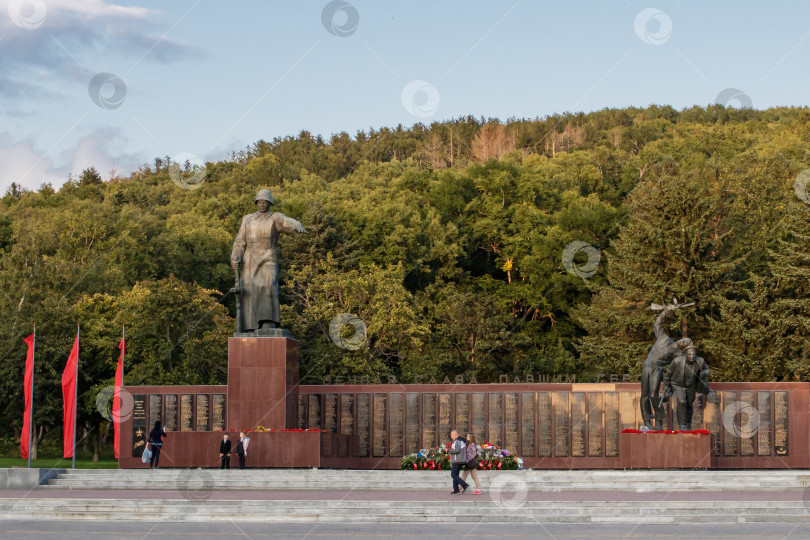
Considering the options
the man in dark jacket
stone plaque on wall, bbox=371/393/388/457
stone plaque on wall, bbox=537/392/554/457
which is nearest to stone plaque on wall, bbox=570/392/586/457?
stone plaque on wall, bbox=537/392/554/457

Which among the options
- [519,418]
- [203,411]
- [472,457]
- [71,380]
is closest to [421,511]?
[472,457]

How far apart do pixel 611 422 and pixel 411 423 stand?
14.9 feet

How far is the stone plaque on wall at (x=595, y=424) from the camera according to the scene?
23906mm

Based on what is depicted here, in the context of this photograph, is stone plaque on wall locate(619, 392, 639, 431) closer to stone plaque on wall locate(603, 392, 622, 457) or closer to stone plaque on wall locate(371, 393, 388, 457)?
stone plaque on wall locate(603, 392, 622, 457)

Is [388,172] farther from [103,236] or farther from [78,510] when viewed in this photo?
[78,510]

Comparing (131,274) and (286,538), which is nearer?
(286,538)

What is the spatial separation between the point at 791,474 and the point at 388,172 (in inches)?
1718

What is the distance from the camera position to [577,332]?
4644 cm

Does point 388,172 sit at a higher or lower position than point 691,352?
higher

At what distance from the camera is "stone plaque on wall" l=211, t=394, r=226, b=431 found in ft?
79.0

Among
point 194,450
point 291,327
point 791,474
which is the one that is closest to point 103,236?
point 291,327

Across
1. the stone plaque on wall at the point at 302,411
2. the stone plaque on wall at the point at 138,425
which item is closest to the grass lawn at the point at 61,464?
the stone plaque on wall at the point at 138,425

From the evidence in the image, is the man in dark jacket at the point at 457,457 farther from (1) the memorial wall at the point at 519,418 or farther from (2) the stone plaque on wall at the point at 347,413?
(2) the stone plaque on wall at the point at 347,413

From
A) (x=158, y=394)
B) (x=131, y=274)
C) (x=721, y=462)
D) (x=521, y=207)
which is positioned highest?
(x=521, y=207)
